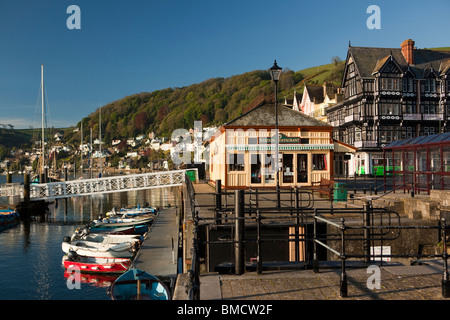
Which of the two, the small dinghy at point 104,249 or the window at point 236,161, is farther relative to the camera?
the window at point 236,161

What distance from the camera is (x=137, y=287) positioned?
32.7ft

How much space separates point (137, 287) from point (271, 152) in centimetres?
1630

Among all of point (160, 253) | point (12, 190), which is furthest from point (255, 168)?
point (12, 190)

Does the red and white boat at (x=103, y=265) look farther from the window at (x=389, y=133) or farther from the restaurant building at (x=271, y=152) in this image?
the window at (x=389, y=133)

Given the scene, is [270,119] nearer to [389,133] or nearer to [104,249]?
[104,249]

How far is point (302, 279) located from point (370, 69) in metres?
52.5

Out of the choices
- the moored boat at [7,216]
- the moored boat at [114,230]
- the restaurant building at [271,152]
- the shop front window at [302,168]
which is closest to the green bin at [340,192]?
the restaurant building at [271,152]

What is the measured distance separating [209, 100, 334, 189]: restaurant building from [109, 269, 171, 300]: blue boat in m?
13.4

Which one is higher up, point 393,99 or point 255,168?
point 393,99

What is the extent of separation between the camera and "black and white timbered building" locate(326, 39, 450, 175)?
51469mm

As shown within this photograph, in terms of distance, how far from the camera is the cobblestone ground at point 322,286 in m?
5.93

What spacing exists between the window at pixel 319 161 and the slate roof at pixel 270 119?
2036 mm
